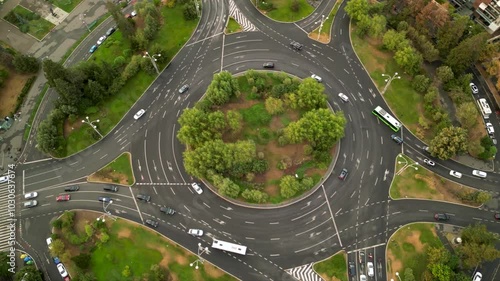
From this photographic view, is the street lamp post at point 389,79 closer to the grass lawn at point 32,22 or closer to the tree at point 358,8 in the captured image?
the tree at point 358,8

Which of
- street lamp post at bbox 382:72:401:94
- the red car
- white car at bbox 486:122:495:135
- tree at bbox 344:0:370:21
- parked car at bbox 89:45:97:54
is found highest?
tree at bbox 344:0:370:21

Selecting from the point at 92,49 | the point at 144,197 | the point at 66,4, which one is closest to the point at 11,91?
the point at 92,49

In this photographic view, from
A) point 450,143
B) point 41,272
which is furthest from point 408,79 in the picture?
point 41,272

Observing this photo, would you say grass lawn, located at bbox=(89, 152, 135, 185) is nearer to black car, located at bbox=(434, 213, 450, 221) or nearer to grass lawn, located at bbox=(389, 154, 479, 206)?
grass lawn, located at bbox=(389, 154, 479, 206)

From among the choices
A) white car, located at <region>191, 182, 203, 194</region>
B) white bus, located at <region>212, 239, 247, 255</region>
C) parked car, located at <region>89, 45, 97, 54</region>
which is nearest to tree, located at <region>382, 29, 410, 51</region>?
Result: white car, located at <region>191, 182, 203, 194</region>

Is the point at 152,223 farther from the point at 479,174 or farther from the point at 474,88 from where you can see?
the point at 474,88

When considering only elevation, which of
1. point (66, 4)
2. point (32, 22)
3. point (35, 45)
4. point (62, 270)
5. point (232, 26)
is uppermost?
point (66, 4)
